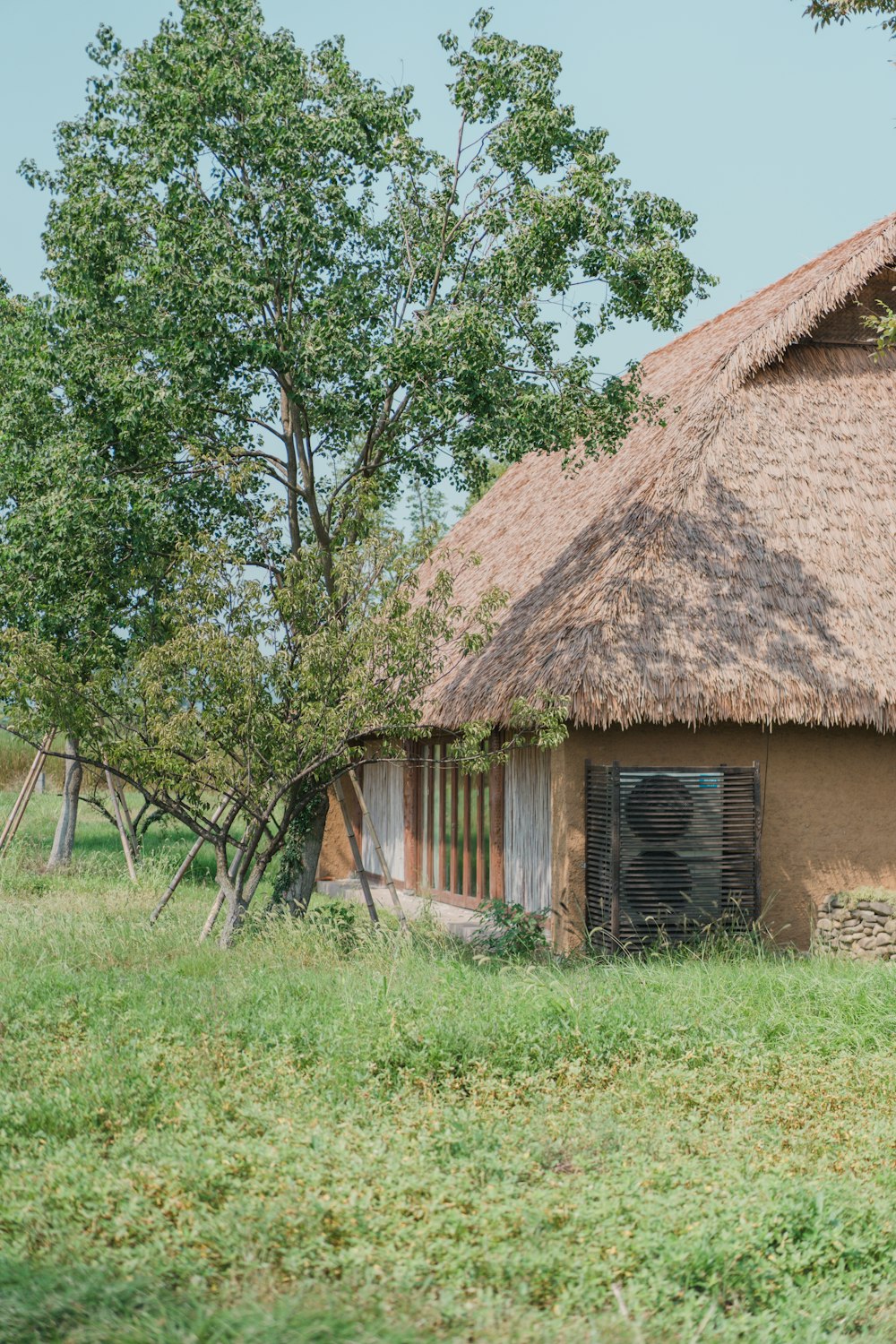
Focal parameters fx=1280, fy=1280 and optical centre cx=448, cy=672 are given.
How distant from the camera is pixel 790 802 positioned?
987cm

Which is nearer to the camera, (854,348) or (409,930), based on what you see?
(409,930)

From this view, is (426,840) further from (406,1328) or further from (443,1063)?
(406,1328)

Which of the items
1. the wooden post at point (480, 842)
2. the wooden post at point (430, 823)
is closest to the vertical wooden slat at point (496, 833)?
the wooden post at point (480, 842)

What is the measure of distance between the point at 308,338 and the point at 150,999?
472 cm

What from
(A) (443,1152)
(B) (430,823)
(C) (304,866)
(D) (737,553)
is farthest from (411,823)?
(A) (443,1152)

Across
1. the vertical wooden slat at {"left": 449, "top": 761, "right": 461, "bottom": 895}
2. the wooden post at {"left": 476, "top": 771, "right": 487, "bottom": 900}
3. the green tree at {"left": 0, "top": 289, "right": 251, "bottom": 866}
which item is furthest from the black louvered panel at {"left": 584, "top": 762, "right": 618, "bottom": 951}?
the green tree at {"left": 0, "top": 289, "right": 251, "bottom": 866}

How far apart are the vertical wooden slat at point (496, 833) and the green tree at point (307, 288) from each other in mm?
2354

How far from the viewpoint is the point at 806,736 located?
9898 millimetres

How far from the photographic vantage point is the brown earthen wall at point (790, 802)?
9.53 m

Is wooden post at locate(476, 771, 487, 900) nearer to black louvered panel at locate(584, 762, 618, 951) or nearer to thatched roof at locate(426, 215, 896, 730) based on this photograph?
thatched roof at locate(426, 215, 896, 730)

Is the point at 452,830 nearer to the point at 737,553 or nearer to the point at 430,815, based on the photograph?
the point at 430,815

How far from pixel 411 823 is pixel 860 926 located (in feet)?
17.4

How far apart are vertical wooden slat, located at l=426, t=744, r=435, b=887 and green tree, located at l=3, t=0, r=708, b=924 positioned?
3.36 m

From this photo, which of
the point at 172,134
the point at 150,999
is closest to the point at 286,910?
the point at 150,999
